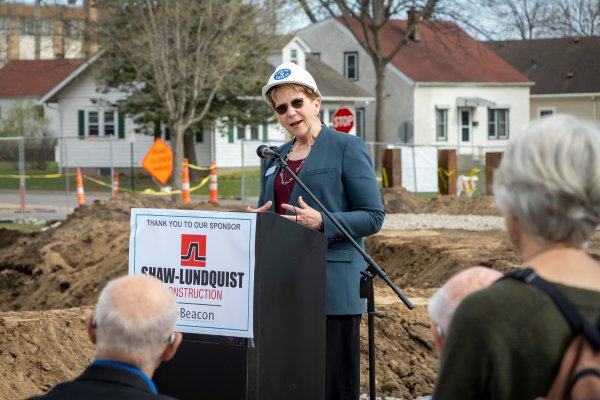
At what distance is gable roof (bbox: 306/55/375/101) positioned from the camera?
54906 mm

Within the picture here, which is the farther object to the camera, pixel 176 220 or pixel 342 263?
pixel 342 263

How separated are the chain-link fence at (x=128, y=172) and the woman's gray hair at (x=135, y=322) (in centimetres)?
2431

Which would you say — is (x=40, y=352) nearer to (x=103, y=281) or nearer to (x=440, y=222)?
(x=103, y=281)

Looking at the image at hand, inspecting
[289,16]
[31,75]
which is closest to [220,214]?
[289,16]

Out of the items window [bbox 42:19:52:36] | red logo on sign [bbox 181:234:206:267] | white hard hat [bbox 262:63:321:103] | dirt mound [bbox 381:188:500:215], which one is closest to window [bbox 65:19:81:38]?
window [bbox 42:19:52:36]

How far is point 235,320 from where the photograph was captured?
4926mm

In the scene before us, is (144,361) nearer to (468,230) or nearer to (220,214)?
(220,214)

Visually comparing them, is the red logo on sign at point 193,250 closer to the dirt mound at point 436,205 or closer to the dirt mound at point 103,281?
the dirt mound at point 103,281

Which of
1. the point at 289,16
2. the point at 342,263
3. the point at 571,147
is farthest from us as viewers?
the point at 289,16

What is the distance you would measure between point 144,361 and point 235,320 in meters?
1.72

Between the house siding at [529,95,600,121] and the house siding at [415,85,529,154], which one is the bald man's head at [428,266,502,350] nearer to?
the house siding at [415,85,529,154]

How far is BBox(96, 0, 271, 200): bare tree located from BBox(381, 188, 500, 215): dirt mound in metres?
6.12

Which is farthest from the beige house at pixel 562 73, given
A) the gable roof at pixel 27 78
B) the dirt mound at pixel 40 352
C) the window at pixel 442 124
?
the dirt mound at pixel 40 352

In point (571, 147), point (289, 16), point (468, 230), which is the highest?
point (289, 16)
